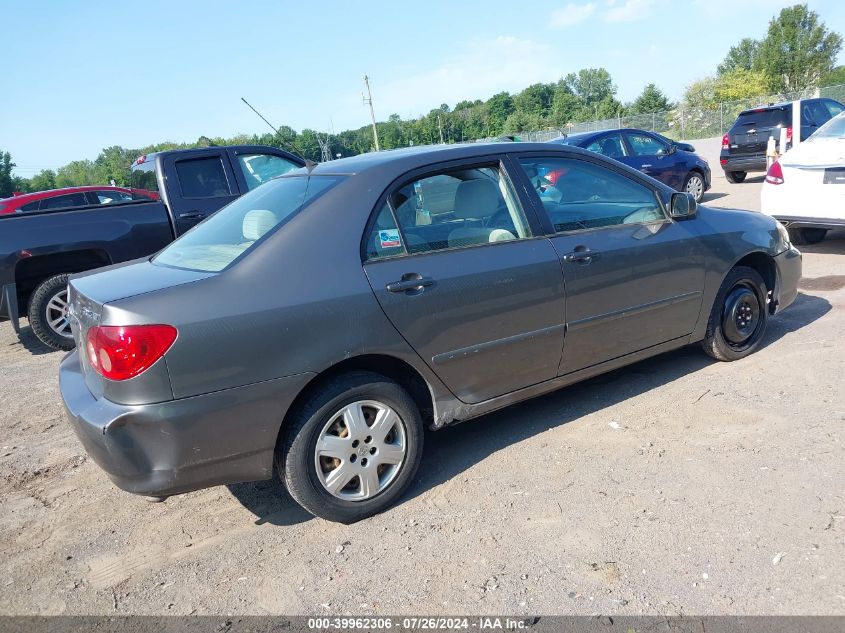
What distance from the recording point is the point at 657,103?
6662cm

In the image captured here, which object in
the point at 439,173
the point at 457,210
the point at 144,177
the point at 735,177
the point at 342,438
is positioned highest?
the point at 144,177

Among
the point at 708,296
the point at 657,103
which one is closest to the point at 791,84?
the point at 657,103

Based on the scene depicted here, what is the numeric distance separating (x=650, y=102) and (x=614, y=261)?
69524 millimetres

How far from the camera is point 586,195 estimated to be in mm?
4316

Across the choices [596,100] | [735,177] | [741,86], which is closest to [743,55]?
[596,100]

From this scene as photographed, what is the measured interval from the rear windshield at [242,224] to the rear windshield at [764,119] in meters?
14.5

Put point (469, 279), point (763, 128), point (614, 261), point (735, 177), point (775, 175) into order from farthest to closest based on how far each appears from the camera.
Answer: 1. point (735, 177)
2. point (763, 128)
3. point (775, 175)
4. point (614, 261)
5. point (469, 279)

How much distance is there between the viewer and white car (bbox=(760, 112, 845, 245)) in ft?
24.0

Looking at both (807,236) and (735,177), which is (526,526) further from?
(735,177)

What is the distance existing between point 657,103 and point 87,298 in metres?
70.8

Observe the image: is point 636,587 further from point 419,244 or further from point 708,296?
point 708,296

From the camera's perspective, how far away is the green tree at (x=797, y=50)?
67.2 m

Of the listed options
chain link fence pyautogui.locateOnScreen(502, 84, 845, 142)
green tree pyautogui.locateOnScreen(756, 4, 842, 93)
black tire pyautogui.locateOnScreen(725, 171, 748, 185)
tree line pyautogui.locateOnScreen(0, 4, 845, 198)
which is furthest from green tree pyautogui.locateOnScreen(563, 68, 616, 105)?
black tire pyautogui.locateOnScreen(725, 171, 748, 185)

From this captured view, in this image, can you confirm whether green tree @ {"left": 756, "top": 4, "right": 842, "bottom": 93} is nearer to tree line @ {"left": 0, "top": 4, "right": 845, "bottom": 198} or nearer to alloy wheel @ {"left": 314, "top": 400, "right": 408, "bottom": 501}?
tree line @ {"left": 0, "top": 4, "right": 845, "bottom": 198}
